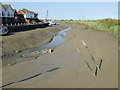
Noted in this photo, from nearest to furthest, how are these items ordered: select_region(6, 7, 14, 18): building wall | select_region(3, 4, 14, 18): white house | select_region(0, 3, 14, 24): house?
select_region(0, 3, 14, 24): house
select_region(3, 4, 14, 18): white house
select_region(6, 7, 14, 18): building wall

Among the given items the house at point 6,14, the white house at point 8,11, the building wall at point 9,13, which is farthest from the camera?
the building wall at point 9,13

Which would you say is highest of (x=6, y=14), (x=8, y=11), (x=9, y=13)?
(x=8, y=11)

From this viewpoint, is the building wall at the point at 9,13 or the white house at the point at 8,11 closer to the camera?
the white house at the point at 8,11

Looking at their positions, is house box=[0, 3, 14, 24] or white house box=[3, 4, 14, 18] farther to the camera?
white house box=[3, 4, 14, 18]

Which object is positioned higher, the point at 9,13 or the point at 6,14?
the point at 9,13

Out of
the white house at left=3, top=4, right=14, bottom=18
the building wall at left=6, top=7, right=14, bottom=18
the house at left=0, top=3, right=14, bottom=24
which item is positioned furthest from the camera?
the building wall at left=6, top=7, right=14, bottom=18

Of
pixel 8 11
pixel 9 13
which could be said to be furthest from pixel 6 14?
pixel 9 13

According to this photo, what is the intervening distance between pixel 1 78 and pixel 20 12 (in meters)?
59.1

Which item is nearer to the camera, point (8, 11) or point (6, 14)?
point (6, 14)

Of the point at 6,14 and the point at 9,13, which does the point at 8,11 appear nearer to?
the point at 9,13

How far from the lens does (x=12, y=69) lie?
36.9 feet

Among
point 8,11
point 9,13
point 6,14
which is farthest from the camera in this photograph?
point 9,13

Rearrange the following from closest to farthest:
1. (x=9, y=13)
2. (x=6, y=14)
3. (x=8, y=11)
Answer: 1. (x=6, y=14)
2. (x=8, y=11)
3. (x=9, y=13)

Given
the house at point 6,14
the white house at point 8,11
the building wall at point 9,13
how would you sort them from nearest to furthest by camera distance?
1. the house at point 6,14
2. the white house at point 8,11
3. the building wall at point 9,13
